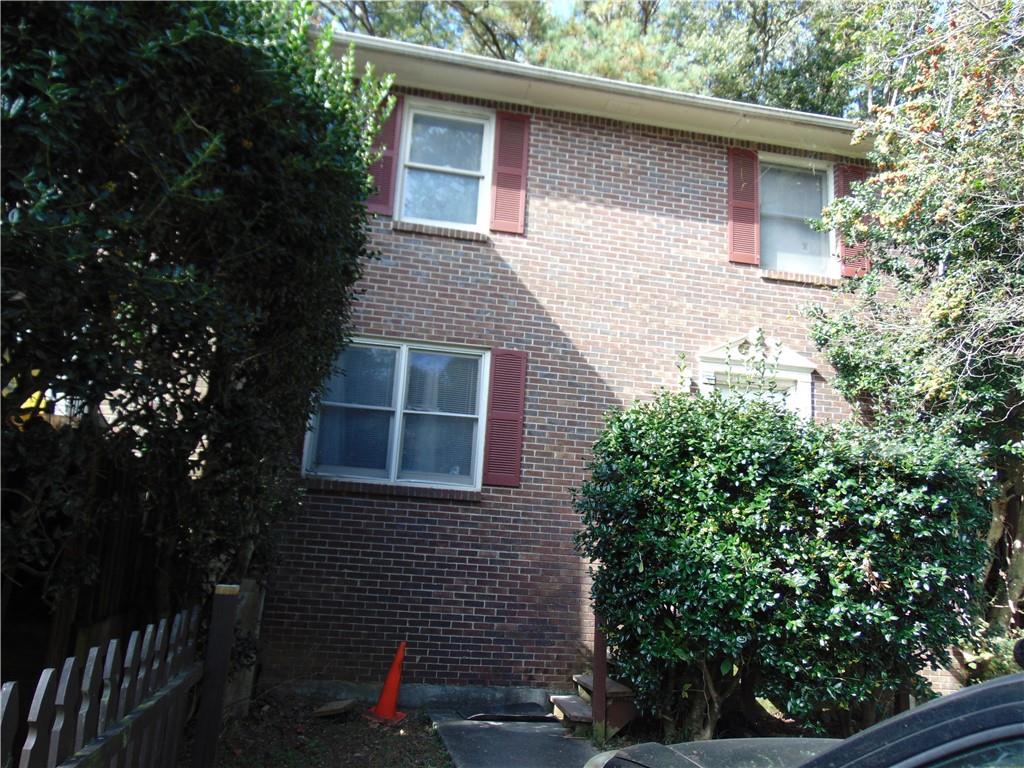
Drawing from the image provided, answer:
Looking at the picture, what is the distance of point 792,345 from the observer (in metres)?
9.10

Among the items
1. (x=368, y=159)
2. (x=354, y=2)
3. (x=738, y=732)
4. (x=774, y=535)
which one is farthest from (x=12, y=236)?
(x=354, y=2)

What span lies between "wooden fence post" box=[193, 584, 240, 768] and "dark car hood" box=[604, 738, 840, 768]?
239 cm

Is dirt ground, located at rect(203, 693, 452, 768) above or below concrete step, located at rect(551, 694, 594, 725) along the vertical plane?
below

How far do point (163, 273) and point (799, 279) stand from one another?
7.62m

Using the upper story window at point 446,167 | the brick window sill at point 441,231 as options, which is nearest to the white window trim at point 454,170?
the upper story window at point 446,167

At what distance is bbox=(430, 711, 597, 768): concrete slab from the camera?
223 inches

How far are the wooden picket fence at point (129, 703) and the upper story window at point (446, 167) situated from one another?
18.4 feet

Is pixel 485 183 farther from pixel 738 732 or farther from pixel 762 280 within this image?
pixel 738 732

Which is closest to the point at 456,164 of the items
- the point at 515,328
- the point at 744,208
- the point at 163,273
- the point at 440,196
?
the point at 440,196

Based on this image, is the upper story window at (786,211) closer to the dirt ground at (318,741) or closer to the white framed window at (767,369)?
the white framed window at (767,369)

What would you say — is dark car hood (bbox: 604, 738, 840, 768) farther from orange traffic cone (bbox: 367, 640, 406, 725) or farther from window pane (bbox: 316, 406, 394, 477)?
window pane (bbox: 316, 406, 394, 477)

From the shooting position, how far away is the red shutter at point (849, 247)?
924 cm

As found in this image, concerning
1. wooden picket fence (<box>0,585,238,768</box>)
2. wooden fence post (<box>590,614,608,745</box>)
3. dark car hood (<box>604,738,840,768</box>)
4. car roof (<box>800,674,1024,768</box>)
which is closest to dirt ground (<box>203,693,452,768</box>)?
wooden fence post (<box>590,614,608,745</box>)

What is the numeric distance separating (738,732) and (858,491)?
2205 millimetres
